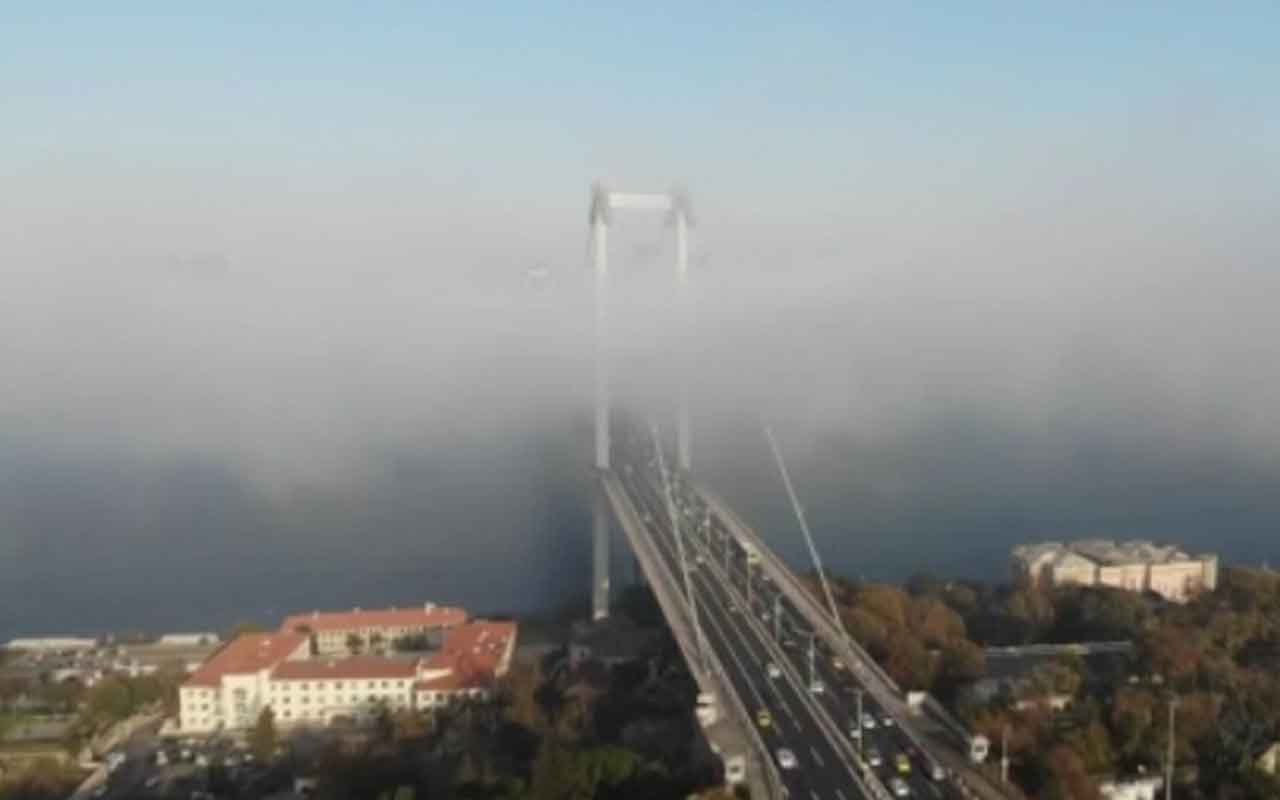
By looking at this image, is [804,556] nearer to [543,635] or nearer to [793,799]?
[543,635]

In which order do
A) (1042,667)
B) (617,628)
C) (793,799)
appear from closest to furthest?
(793,799)
(1042,667)
(617,628)

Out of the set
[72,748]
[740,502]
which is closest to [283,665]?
[72,748]

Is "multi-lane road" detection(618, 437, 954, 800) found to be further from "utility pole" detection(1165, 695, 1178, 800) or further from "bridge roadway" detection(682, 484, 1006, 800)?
"utility pole" detection(1165, 695, 1178, 800)

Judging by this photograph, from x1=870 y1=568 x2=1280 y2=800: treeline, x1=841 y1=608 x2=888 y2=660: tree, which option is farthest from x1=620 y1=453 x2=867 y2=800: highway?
x1=870 y1=568 x2=1280 y2=800: treeline

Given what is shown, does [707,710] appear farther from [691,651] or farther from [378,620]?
[378,620]

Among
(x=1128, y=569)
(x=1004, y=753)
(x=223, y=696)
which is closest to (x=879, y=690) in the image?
(x=1004, y=753)

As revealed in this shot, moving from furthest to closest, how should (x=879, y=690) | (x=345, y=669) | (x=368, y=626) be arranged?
(x=368, y=626) < (x=345, y=669) < (x=879, y=690)

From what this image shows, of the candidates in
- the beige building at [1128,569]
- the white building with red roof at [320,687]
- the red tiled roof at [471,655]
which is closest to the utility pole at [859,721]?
the white building with red roof at [320,687]
